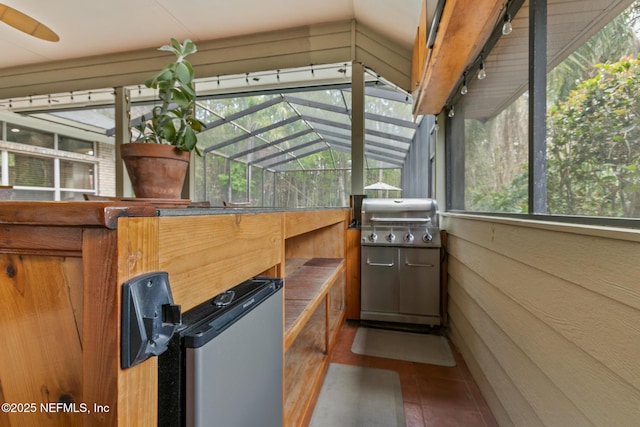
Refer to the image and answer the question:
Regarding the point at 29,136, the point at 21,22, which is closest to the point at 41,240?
the point at 21,22

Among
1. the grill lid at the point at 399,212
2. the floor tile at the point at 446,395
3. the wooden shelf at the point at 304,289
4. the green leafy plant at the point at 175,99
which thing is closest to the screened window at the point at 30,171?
the wooden shelf at the point at 304,289

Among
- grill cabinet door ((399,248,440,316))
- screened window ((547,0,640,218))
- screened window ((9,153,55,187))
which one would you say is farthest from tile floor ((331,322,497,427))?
screened window ((9,153,55,187))

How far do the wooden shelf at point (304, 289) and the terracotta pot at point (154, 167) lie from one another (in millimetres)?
690

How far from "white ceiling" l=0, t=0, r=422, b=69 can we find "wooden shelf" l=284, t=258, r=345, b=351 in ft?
7.10

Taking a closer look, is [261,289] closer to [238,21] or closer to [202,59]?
[238,21]

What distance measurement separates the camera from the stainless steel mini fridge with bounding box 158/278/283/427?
0.50 metres

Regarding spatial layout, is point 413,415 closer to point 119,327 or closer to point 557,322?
point 557,322

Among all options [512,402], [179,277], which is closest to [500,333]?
[512,402]

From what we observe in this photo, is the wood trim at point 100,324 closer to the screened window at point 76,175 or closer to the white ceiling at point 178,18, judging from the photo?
the white ceiling at point 178,18

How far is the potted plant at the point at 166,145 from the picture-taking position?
1014mm

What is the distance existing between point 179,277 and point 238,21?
3418 millimetres

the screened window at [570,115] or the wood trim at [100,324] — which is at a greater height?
the screened window at [570,115]

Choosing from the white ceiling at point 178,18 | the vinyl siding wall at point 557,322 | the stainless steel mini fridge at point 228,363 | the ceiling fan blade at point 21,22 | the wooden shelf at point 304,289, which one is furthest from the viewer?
the white ceiling at point 178,18

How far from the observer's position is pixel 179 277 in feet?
1.57
